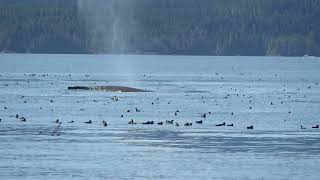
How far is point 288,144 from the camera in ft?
242

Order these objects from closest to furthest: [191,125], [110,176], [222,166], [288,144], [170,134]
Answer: [110,176]
[222,166]
[288,144]
[170,134]
[191,125]

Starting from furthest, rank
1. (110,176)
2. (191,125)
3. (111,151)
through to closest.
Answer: (191,125) < (111,151) < (110,176)

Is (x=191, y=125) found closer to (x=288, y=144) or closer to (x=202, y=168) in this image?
(x=288, y=144)

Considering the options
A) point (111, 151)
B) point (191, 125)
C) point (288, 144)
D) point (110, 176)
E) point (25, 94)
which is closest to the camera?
point (110, 176)

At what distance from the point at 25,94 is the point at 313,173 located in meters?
78.2

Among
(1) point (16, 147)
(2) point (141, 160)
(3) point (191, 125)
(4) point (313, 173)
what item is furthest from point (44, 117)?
(4) point (313, 173)

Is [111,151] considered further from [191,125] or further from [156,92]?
[156,92]

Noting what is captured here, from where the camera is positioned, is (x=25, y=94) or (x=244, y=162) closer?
(x=244, y=162)

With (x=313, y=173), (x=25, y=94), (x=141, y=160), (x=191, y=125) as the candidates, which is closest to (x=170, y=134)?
(x=191, y=125)

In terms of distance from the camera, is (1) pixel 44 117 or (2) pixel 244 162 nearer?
(2) pixel 244 162

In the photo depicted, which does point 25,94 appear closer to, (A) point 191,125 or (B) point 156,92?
(B) point 156,92

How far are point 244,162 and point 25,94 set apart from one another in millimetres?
73377

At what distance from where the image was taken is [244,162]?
64062mm

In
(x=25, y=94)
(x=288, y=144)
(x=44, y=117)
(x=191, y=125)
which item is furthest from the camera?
(x=25, y=94)
